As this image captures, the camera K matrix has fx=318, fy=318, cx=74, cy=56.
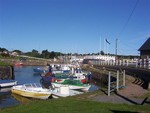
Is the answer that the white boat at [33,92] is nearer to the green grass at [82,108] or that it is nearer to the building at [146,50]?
the green grass at [82,108]

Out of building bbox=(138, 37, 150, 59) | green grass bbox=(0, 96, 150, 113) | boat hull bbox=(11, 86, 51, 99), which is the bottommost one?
boat hull bbox=(11, 86, 51, 99)

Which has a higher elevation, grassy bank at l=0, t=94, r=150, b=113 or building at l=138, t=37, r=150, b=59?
building at l=138, t=37, r=150, b=59

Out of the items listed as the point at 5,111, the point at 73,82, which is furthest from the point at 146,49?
the point at 5,111

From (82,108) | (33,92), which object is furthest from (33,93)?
(82,108)

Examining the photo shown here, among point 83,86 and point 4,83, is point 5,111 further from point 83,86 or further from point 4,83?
point 4,83

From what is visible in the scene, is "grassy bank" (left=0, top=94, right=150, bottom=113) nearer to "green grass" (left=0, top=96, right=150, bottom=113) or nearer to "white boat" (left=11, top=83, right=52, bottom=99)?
"green grass" (left=0, top=96, right=150, bottom=113)

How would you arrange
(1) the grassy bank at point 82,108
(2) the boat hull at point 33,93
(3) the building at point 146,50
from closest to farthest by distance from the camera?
1. (1) the grassy bank at point 82,108
2. (2) the boat hull at point 33,93
3. (3) the building at point 146,50

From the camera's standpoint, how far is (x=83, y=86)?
4022 cm

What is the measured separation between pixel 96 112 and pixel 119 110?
1.32m

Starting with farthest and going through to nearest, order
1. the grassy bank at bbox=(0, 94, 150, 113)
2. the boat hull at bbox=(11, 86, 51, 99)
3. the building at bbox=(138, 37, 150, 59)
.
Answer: the building at bbox=(138, 37, 150, 59) < the boat hull at bbox=(11, 86, 51, 99) < the grassy bank at bbox=(0, 94, 150, 113)

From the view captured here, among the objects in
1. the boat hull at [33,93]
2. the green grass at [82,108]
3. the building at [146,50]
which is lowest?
the boat hull at [33,93]

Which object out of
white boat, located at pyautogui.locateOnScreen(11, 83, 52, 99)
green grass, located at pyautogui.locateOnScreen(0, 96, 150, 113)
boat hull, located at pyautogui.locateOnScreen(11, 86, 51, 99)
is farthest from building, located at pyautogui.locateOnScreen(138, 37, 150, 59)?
green grass, located at pyautogui.locateOnScreen(0, 96, 150, 113)

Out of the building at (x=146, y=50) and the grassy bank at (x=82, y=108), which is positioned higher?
the building at (x=146, y=50)

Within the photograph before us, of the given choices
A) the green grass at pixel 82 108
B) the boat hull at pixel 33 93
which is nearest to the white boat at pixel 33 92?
the boat hull at pixel 33 93
